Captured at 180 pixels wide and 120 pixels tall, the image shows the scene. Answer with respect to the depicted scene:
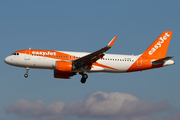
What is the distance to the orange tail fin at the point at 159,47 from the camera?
49281 millimetres

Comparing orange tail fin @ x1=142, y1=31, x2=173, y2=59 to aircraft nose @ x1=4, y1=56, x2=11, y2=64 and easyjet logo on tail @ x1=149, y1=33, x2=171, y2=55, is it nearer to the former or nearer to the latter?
easyjet logo on tail @ x1=149, y1=33, x2=171, y2=55

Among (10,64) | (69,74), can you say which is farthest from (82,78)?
(10,64)

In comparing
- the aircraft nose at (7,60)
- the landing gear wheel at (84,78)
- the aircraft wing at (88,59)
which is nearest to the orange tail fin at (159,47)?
the aircraft wing at (88,59)

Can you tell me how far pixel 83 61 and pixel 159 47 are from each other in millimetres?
12487

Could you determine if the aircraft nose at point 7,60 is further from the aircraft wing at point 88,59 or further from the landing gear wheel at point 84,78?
the landing gear wheel at point 84,78

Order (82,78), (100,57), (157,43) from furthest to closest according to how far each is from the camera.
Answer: (157,43) → (82,78) → (100,57)

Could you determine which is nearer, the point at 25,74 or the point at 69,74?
the point at 25,74

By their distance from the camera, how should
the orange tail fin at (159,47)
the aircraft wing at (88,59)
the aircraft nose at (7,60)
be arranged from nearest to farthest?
the aircraft wing at (88,59)
the aircraft nose at (7,60)
the orange tail fin at (159,47)

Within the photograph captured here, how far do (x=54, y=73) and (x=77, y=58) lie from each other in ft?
15.8

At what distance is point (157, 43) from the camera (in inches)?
1996

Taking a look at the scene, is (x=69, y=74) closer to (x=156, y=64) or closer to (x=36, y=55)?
(x=36, y=55)

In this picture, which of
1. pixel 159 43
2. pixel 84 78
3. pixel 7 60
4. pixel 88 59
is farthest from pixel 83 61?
pixel 159 43

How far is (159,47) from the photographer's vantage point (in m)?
50.2

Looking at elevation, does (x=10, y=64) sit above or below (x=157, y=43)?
below
